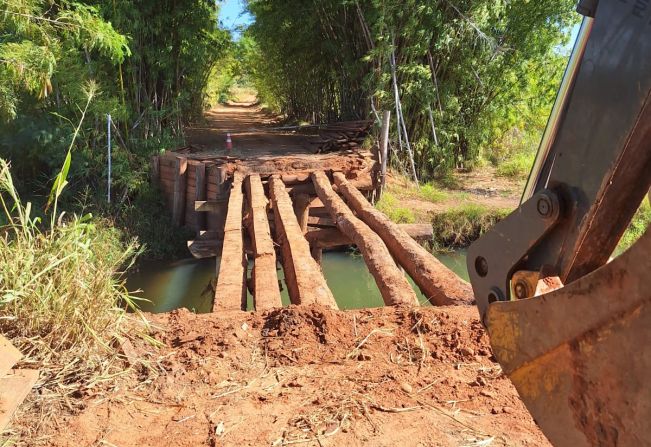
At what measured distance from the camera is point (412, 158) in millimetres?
10477

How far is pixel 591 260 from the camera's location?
40.0 inches

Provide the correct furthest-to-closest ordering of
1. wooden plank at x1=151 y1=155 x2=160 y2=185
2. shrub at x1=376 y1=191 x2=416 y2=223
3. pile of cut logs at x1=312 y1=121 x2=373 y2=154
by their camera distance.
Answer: pile of cut logs at x1=312 y1=121 x2=373 y2=154 → wooden plank at x1=151 y1=155 x2=160 y2=185 → shrub at x1=376 y1=191 x2=416 y2=223

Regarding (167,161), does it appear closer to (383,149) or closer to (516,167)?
(383,149)

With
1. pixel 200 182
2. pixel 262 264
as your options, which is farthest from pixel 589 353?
pixel 200 182

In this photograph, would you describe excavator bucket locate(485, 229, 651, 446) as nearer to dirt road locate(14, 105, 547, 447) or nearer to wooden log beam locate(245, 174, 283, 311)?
dirt road locate(14, 105, 547, 447)

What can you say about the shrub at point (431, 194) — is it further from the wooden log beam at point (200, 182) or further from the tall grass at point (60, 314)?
the tall grass at point (60, 314)

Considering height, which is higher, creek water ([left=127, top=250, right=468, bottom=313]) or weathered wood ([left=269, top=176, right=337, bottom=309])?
weathered wood ([left=269, top=176, right=337, bottom=309])

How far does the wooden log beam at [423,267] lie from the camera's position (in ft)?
9.90

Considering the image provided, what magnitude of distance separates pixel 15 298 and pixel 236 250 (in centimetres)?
210

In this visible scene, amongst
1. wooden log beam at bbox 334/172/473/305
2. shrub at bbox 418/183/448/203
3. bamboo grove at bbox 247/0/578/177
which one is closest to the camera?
wooden log beam at bbox 334/172/473/305

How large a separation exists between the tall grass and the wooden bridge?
2.63ft

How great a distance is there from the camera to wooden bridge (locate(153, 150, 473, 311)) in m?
3.21

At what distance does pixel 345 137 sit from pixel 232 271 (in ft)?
22.6

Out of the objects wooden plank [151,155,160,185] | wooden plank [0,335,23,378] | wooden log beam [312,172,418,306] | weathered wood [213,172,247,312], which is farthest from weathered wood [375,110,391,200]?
wooden plank [0,335,23,378]
